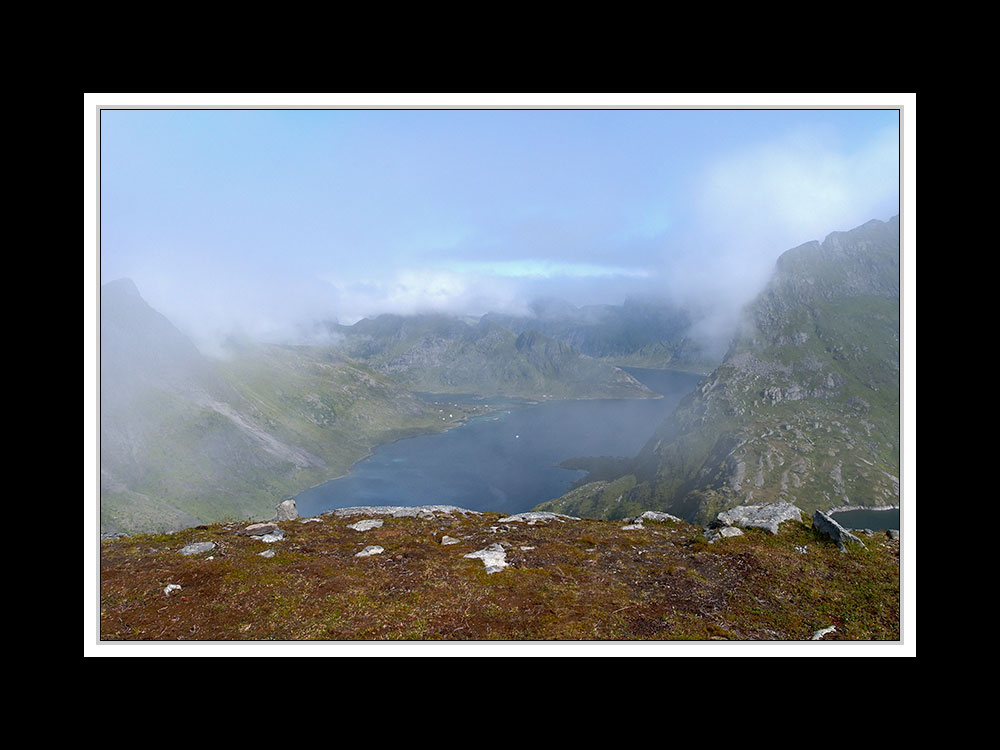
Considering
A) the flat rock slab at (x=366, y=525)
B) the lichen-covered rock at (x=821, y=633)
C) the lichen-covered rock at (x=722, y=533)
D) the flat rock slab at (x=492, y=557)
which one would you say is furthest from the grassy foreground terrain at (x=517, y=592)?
the flat rock slab at (x=366, y=525)

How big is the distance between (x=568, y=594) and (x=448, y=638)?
378 centimetres

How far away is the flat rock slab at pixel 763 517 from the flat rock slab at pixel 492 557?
10284 millimetres

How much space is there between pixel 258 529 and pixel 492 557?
1254 cm

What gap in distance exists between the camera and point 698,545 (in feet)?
59.0

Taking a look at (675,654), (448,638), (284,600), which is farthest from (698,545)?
(284,600)

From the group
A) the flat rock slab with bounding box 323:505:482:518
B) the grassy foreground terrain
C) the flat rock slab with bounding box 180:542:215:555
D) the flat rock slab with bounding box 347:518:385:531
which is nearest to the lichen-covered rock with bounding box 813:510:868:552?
the grassy foreground terrain

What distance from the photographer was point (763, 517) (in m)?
20.1

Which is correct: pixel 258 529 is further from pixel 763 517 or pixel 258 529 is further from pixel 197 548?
pixel 763 517

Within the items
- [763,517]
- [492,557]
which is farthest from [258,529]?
[763,517]

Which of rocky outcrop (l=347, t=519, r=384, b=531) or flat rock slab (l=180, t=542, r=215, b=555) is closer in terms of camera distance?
flat rock slab (l=180, t=542, r=215, b=555)

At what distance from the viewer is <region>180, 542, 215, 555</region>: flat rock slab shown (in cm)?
1767

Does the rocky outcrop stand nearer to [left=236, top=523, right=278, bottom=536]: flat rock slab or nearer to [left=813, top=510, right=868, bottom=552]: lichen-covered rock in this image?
[left=236, top=523, right=278, bottom=536]: flat rock slab

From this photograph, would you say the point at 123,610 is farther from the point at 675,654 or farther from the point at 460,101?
the point at 460,101

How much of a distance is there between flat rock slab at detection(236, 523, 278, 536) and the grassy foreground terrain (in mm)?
2354
